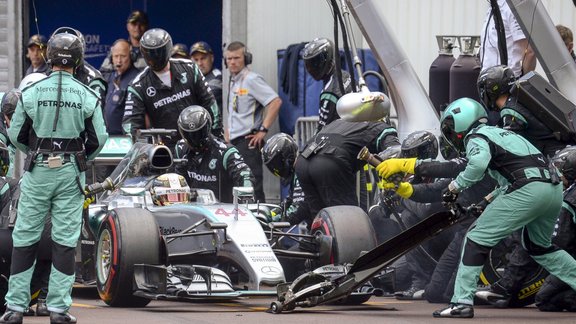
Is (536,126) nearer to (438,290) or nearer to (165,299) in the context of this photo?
(438,290)

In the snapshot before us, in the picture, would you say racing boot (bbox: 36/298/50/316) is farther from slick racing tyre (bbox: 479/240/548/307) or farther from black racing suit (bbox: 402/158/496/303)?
slick racing tyre (bbox: 479/240/548/307)

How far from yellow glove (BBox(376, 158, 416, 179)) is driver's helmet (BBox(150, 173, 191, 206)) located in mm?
Result: 1685

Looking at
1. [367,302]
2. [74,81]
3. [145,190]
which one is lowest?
[367,302]

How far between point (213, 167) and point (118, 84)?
3841 millimetres

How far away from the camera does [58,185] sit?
1106 cm

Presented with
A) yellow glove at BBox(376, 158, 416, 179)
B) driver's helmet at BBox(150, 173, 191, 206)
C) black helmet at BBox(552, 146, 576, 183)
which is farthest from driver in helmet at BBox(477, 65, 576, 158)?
driver's helmet at BBox(150, 173, 191, 206)

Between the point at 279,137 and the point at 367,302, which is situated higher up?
the point at 279,137

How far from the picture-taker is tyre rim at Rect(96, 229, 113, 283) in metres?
12.5

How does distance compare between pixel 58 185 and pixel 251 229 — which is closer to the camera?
pixel 58 185

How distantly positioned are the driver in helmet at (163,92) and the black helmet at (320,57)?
3.43 ft

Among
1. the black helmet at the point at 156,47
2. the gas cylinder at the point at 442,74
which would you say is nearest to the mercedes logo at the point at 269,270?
the black helmet at the point at 156,47

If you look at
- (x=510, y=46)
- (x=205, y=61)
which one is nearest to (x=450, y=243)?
(x=510, y=46)

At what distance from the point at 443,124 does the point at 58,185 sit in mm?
3122

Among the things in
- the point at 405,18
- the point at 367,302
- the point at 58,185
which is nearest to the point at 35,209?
the point at 58,185
